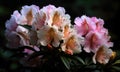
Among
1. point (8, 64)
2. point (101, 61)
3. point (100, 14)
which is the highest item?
point (100, 14)

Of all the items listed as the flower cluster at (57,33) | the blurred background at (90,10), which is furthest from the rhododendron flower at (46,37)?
the blurred background at (90,10)

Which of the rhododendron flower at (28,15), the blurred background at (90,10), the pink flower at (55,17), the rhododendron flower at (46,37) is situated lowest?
the rhododendron flower at (46,37)

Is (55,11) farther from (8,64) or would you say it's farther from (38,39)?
(8,64)

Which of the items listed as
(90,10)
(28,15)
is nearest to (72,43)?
(28,15)

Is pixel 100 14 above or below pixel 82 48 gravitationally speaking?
above

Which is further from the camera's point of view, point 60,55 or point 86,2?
point 86,2

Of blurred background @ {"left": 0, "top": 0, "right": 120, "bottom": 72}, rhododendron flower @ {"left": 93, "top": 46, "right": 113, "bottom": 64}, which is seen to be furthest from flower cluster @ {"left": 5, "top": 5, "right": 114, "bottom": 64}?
blurred background @ {"left": 0, "top": 0, "right": 120, "bottom": 72}

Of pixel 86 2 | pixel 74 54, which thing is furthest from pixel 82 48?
pixel 86 2

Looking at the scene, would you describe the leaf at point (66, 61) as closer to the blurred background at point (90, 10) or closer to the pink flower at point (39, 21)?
the pink flower at point (39, 21)
